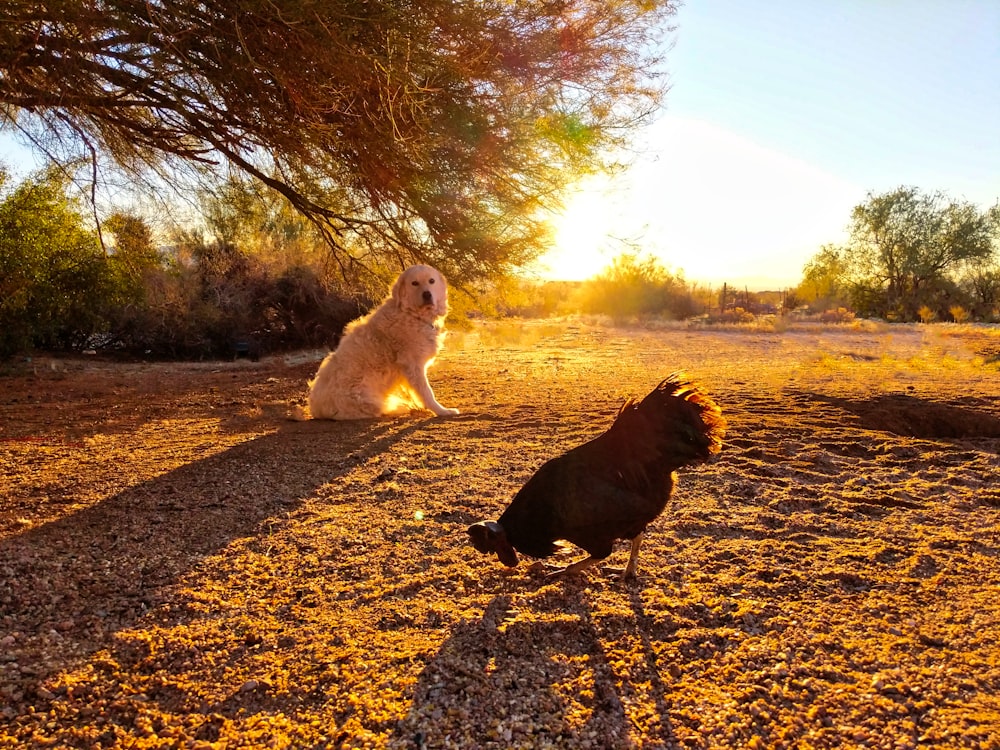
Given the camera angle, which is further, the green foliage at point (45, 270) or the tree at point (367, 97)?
the green foliage at point (45, 270)

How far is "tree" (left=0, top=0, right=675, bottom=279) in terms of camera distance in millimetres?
4418

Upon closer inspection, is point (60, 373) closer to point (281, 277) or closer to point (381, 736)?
point (281, 277)

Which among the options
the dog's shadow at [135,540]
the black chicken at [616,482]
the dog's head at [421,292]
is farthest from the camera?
the dog's head at [421,292]

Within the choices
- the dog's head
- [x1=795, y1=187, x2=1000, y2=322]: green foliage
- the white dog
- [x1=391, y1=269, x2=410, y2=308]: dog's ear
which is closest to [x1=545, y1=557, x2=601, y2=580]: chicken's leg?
the white dog

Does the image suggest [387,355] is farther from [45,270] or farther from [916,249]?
[916,249]

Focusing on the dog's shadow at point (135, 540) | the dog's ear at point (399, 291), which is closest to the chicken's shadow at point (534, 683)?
the dog's shadow at point (135, 540)

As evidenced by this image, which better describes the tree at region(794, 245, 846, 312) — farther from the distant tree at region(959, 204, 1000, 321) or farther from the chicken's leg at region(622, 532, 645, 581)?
the chicken's leg at region(622, 532, 645, 581)

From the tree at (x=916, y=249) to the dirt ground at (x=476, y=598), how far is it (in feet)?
98.0

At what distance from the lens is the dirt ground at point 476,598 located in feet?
7.07

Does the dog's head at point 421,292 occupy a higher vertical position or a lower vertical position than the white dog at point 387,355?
higher

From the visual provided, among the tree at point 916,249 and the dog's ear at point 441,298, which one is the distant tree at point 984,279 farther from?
the dog's ear at point 441,298

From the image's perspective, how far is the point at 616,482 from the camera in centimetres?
292

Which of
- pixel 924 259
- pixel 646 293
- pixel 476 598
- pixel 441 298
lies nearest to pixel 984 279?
pixel 924 259

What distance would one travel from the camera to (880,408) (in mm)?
6613
